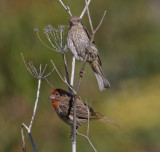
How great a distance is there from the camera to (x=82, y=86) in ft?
28.0

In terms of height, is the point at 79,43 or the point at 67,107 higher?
the point at 79,43

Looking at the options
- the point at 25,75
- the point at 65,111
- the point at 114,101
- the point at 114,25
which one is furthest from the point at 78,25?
the point at 114,25

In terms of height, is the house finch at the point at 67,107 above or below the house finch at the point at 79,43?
below

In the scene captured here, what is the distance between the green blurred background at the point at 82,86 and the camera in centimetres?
798

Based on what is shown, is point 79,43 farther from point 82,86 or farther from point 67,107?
point 82,86

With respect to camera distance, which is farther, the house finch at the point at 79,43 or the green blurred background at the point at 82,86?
the green blurred background at the point at 82,86

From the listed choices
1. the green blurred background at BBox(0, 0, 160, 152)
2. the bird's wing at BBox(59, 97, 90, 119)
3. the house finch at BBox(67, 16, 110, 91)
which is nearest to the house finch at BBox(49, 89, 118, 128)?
the bird's wing at BBox(59, 97, 90, 119)

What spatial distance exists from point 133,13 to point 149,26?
0.48 m

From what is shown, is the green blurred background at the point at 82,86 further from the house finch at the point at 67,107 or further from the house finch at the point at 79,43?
the house finch at the point at 79,43

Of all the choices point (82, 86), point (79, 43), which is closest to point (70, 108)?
point (79, 43)

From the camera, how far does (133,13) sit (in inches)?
409

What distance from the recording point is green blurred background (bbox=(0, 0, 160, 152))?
798cm

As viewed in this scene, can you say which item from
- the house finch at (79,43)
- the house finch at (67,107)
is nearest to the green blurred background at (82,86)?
the house finch at (67,107)

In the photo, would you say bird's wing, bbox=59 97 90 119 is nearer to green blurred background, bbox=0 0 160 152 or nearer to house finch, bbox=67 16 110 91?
house finch, bbox=67 16 110 91
